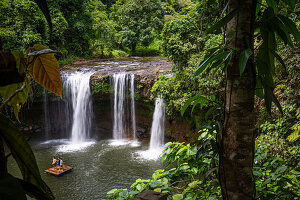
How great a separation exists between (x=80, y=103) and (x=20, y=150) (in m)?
11.3

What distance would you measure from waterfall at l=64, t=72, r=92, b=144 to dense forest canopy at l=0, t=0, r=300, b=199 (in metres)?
2.75

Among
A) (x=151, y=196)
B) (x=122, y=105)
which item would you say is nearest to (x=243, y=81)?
(x=151, y=196)

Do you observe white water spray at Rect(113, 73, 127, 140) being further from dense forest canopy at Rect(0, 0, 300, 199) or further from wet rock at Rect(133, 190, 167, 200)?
wet rock at Rect(133, 190, 167, 200)

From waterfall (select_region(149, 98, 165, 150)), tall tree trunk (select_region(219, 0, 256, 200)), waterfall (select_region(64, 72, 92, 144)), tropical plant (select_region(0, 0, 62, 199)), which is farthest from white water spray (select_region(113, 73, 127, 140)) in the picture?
tropical plant (select_region(0, 0, 62, 199))

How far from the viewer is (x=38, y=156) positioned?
8.28 m

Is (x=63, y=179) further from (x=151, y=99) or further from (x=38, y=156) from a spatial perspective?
(x=151, y=99)

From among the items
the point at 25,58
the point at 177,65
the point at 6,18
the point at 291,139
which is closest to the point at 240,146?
the point at 25,58

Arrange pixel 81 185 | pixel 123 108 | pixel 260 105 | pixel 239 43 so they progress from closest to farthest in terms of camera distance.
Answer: pixel 239 43 < pixel 260 105 < pixel 81 185 < pixel 123 108

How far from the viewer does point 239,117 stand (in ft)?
2.79

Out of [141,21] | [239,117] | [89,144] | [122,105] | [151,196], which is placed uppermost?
[141,21]

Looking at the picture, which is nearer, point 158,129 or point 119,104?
point 158,129

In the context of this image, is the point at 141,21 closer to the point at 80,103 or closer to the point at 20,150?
the point at 80,103

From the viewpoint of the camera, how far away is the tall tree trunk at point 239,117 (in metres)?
0.82

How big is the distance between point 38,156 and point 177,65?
6746 mm
